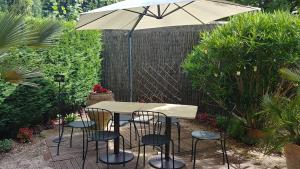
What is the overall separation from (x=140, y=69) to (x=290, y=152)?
4907 mm

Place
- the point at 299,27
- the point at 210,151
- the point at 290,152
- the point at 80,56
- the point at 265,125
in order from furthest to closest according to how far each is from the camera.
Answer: the point at 80,56 → the point at 265,125 → the point at 210,151 → the point at 299,27 → the point at 290,152

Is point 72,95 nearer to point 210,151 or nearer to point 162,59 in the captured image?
point 162,59

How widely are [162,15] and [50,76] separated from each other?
101 inches

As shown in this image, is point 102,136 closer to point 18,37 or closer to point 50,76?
point 18,37

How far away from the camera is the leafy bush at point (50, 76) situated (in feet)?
16.9

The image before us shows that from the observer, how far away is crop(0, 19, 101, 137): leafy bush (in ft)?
16.9

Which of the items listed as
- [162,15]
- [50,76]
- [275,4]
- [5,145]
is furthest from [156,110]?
[275,4]

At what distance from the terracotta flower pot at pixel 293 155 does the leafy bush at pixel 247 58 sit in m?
1.44

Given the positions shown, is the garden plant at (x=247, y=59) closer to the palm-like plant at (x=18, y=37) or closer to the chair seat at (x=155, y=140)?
the chair seat at (x=155, y=140)

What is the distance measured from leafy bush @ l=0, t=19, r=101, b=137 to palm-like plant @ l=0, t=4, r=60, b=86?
1.83ft

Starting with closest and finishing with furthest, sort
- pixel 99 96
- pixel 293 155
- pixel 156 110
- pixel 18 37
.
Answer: pixel 18 37
pixel 293 155
pixel 156 110
pixel 99 96

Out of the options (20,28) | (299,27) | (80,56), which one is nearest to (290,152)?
(299,27)

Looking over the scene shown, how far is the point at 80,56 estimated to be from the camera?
22.7 feet

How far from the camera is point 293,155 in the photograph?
3.56 meters
